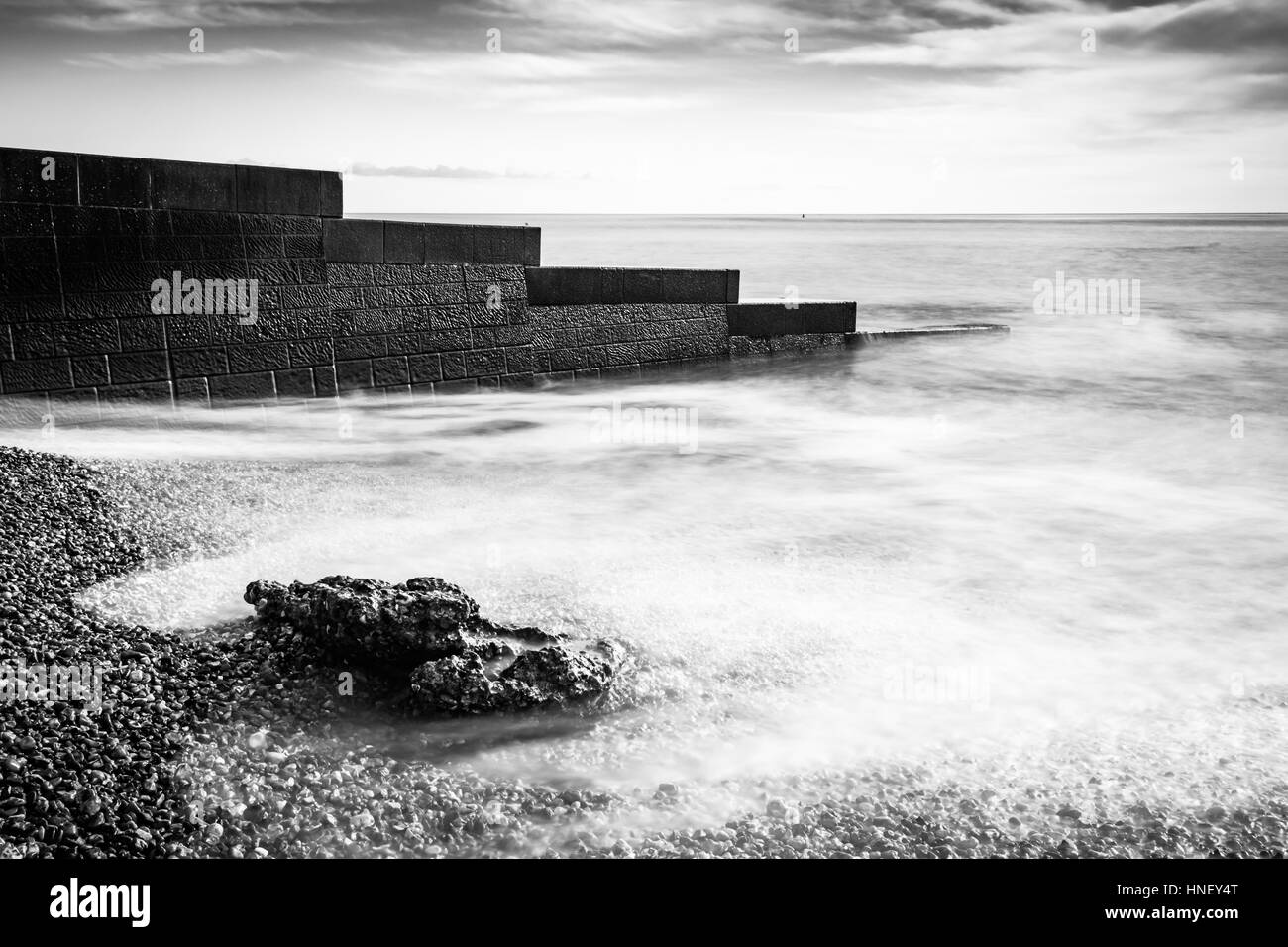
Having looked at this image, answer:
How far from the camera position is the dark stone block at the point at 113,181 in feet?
22.9

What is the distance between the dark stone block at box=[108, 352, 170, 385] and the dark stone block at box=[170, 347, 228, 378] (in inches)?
2.7

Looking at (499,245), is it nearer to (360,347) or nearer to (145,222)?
(360,347)

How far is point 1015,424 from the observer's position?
930cm

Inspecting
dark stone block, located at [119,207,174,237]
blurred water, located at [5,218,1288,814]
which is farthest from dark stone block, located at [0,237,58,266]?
blurred water, located at [5,218,1288,814]

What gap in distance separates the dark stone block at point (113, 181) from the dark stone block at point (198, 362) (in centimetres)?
107

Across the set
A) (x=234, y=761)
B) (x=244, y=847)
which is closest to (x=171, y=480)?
(x=234, y=761)

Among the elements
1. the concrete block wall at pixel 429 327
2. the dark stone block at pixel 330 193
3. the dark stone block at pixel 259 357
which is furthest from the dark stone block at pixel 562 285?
the dark stone block at pixel 259 357

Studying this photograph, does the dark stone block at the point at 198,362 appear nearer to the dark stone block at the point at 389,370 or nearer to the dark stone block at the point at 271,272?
the dark stone block at the point at 271,272

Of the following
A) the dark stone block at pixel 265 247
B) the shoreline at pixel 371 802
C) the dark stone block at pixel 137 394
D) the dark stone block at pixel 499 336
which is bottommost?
the shoreline at pixel 371 802

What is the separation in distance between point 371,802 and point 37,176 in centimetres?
584

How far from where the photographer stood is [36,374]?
277 inches

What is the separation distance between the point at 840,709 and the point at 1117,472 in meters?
5.03

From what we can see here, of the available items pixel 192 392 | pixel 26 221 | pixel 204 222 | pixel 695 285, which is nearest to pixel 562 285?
pixel 695 285
